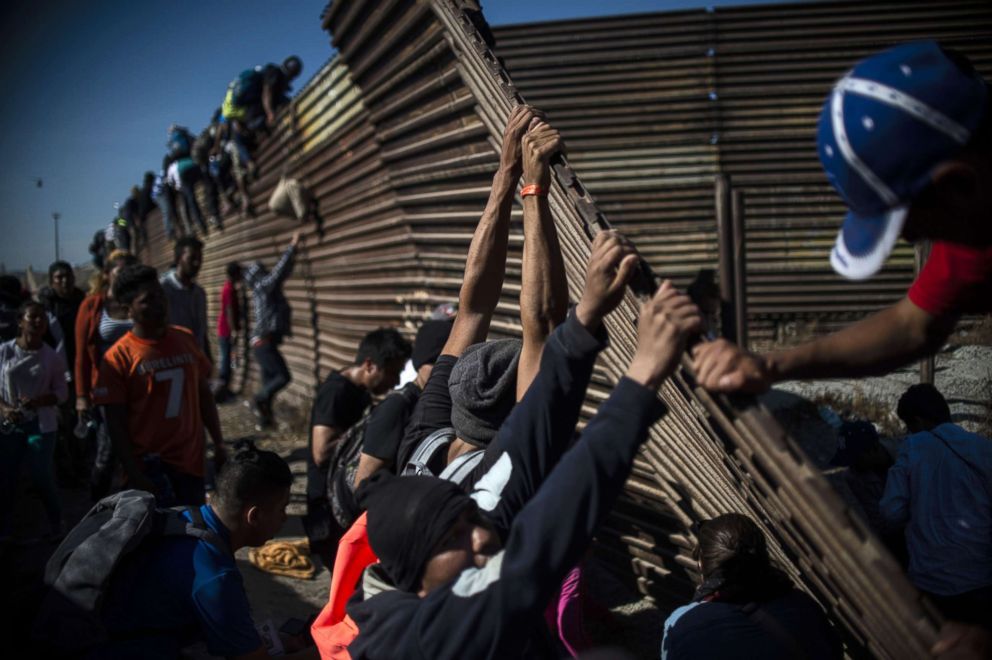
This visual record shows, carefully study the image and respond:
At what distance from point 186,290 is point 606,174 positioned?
5.49 meters

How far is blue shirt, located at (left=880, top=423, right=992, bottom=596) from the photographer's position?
9.61 feet

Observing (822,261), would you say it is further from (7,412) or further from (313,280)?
(7,412)

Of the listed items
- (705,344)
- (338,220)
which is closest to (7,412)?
(338,220)

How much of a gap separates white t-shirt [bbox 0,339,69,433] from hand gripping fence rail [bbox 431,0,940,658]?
396cm

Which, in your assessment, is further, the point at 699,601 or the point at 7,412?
the point at 7,412

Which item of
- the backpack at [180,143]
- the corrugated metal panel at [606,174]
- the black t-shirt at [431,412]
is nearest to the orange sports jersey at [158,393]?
the corrugated metal panel at [606,174]

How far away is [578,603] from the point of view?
11.0 feet

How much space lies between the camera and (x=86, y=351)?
228 inches

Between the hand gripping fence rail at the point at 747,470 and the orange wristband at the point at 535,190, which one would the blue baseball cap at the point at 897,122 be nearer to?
the hand gripping fence rail at the point at 747,470

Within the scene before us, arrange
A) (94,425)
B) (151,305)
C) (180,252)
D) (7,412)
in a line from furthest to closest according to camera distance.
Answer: (180,252) → (94,425) → (7,412) → (151,305)

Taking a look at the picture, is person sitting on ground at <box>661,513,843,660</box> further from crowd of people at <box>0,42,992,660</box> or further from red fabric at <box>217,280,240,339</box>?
red fabric at <box>217,280,240,339</box>

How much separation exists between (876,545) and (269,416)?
8.99 metres

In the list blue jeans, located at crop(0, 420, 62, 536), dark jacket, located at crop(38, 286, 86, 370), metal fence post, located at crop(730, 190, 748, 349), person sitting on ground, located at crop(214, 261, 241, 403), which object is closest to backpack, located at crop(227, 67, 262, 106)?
person sitting on ground, located at crop(214, 261, 241, 403)

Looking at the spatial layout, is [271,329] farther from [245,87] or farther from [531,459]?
[531,459]
